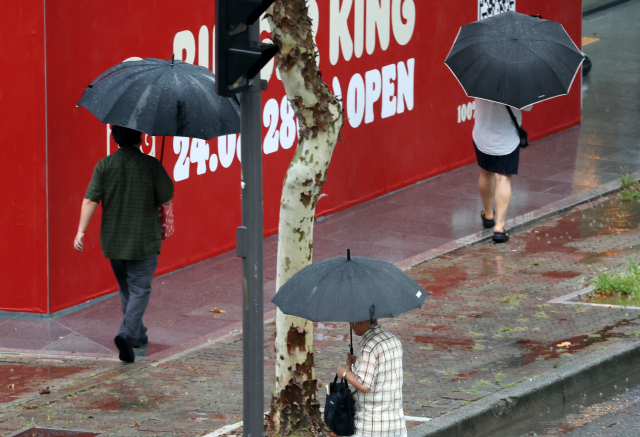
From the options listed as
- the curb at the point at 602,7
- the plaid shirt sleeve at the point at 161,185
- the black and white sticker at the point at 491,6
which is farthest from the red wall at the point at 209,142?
the curb at the point at 602,7

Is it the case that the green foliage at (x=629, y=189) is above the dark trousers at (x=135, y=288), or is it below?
below

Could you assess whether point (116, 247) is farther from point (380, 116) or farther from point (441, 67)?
point (441, 67)

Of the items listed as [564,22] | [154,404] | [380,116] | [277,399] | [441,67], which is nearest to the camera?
[277,399]

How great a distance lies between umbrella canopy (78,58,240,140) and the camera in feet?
24.3

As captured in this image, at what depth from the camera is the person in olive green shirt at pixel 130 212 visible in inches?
314

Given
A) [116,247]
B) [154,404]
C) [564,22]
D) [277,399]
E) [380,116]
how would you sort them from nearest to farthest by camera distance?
[277,399] < [154,404] < [116,247] < [380,116] < [564,22]

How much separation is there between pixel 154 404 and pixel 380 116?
257 inches

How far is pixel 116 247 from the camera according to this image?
8.04 meters

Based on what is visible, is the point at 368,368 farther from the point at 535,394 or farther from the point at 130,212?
the point at 130,212

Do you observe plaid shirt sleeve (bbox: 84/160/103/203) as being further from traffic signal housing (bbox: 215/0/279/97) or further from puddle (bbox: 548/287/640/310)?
puddle (bbox: 548/287/640/310)

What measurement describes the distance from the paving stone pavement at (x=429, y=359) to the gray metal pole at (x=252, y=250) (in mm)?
1074

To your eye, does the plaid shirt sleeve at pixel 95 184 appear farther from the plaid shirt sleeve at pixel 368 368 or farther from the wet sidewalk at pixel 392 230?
the plaid shirt sleeve at pixel 368 368

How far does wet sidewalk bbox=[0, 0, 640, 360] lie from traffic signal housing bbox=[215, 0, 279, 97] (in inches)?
134

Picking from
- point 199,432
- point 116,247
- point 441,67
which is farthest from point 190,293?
point 441,67
